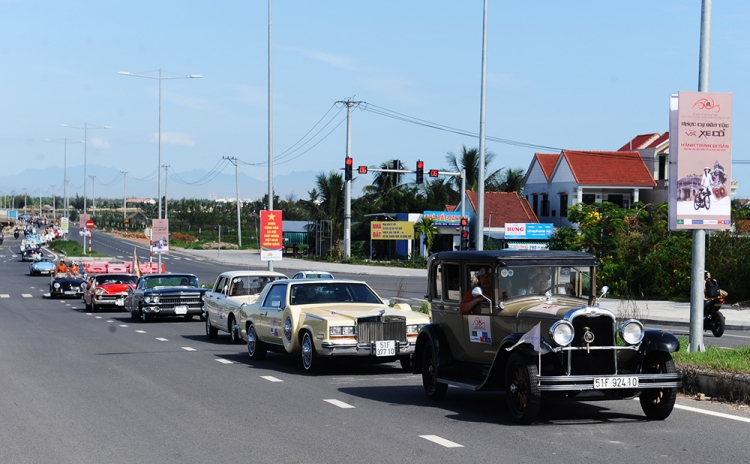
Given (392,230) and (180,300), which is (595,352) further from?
(392,230)

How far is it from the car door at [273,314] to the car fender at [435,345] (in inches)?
164

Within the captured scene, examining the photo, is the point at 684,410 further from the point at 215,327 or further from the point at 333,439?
the point at 215,327

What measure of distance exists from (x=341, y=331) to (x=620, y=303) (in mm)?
11126

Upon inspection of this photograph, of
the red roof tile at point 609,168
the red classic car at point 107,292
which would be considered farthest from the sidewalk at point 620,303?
the red classic car at point 107,292

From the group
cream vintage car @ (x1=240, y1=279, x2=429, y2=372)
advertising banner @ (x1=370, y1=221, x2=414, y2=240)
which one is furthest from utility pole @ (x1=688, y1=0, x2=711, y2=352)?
advertising banner @ (x1=370, y1=221, x2=414, y2=240)

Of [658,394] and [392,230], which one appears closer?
[658,394]

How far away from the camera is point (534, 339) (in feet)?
32.2

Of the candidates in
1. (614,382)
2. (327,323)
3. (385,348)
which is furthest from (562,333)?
(327,323)

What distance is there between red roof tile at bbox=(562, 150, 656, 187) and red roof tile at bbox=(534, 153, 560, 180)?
134 inches

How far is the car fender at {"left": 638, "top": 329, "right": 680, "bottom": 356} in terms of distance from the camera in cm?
1010

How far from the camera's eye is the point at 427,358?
12211 millimetres

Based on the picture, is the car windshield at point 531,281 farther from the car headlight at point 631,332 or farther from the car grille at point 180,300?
the car grille at point 180,300

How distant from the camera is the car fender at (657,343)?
33.1ft

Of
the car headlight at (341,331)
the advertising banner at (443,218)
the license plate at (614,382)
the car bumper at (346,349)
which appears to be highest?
the advertising banner at (443,218)
